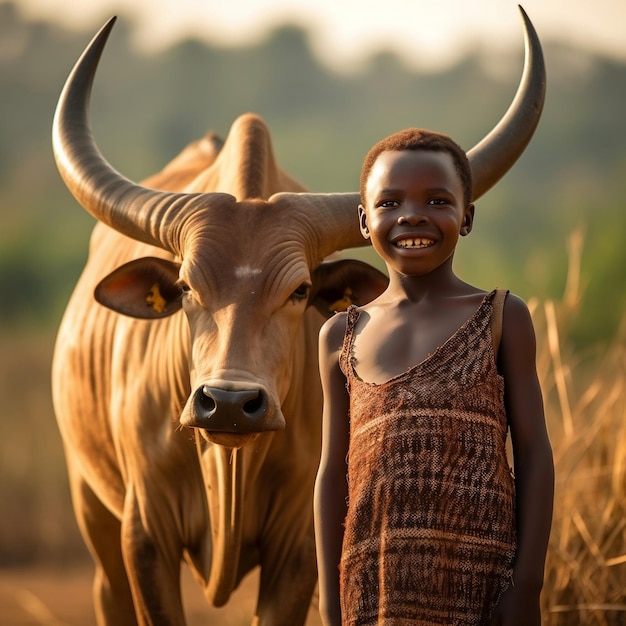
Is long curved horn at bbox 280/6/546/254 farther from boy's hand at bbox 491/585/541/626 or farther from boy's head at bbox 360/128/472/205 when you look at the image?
boy's hand at bbox 491/585/541/626

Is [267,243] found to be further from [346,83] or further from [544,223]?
[346,83]

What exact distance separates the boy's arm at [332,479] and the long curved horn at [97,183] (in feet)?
6.05

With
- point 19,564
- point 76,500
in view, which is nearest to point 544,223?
point 19,564

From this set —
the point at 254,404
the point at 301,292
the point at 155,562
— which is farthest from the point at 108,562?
the point at 254,404

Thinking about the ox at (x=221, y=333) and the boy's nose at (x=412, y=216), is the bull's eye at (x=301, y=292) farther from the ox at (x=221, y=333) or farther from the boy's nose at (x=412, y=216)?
the boy's nose at (x=412, y=216)

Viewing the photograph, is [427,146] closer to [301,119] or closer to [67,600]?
[67,600]

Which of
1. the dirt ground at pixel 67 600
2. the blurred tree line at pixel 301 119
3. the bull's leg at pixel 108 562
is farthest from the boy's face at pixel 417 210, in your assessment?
the blurred tree line at pixel 301 119

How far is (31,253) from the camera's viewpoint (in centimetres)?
2920

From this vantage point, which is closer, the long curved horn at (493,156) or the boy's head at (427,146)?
the boy's head at (427,146)

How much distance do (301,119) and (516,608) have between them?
4516 cm

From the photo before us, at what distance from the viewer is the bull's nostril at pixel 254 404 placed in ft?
14.5

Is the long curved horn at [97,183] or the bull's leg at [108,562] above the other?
the long curved horn at [97,183]

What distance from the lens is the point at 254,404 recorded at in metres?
4.45

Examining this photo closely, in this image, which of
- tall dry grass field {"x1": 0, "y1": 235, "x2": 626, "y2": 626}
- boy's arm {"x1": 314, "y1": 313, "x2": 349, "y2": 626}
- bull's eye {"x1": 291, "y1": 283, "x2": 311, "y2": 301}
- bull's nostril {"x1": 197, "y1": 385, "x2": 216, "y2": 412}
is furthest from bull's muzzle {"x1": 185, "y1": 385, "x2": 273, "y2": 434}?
tall dry grass field {"x1": 0, "y1": 235, "x2": 626, "y2": 626}
